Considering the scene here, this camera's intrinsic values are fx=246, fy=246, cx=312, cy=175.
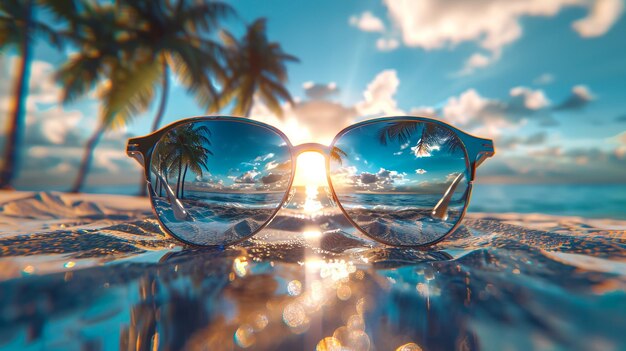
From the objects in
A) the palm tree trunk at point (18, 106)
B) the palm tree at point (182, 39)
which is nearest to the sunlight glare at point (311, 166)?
the palm tree at point (182, 39)

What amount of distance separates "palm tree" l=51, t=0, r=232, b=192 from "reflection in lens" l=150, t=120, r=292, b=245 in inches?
197

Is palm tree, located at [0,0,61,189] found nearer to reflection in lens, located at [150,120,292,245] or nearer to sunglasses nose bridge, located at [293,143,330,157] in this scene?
reflection in lens, located at [150,120,292,245]

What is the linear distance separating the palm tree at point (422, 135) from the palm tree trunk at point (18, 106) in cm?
594

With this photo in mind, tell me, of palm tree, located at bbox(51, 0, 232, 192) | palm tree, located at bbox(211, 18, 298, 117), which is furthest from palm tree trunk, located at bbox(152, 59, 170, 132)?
palm tree, located at bbox(211, 18, 298, 117)

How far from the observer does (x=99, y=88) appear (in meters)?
5.02

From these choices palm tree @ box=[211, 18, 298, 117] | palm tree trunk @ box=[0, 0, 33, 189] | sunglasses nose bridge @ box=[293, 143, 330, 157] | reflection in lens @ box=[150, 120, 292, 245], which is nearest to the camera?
reflection in lens @ box=[150, 120, 292, 245]

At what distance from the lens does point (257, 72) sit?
7527 mm

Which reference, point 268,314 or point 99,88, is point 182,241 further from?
point 99,88

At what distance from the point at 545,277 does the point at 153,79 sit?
6.02m

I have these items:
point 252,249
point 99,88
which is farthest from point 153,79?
point 252,249

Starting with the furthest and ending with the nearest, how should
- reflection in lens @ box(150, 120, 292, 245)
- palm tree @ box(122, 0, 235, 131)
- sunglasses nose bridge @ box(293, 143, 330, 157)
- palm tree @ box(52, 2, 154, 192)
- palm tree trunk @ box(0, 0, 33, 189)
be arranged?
palm tree @ box(122, 0, 235, 131) < palm tree @ box(52, 2, 154, 192) < palm tree trunk @ box(0, 0, 33, 189) < sunglasses nose bridge @ box(293, 143, 330, 157) < reflection in lens @ box(150, 120, 292, 245)

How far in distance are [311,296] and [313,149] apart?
0.62 m

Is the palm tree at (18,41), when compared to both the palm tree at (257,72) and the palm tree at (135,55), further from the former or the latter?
the palm tree at (257,72)

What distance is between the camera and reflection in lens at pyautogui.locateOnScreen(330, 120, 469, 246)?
2.47 feet
